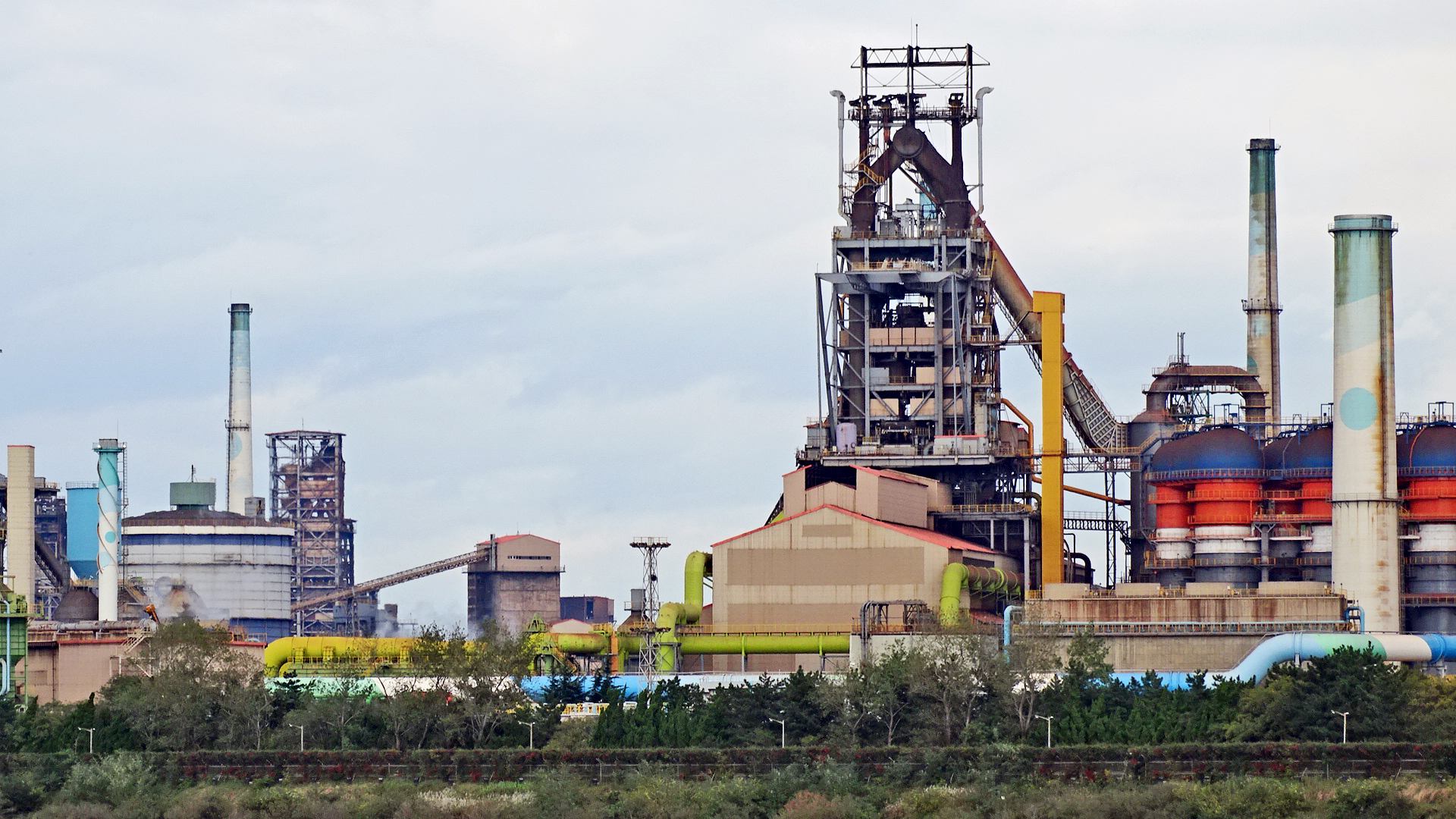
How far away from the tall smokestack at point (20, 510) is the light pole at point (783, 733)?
56.1 meters

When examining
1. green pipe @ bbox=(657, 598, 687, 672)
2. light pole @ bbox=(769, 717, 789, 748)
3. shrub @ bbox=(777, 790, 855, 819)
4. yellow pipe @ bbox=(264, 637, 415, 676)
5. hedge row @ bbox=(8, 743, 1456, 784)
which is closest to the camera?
shrub @ bbox=(777, 790, 855, 819)

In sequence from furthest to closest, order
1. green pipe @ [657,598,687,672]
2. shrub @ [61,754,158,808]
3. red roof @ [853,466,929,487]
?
red roof @ [853,466,929,487] → green pipe @ [657,598,687,672] → shrub @ [61,754,158,808]

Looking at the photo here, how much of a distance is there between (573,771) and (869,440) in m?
38.7

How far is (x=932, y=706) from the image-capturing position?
85.1 metres

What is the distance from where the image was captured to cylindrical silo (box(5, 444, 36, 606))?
126 m

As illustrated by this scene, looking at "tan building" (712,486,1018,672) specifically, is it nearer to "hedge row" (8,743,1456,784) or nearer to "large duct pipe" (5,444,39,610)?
"hedge row" (8,743,1456,784)

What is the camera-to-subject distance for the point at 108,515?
130000 mm

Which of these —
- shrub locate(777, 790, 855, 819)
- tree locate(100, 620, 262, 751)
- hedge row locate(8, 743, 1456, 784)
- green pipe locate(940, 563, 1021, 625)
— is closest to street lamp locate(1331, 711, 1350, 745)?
hedge row locate(8, 743, 1456, 784)

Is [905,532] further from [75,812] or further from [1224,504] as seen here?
[75,812]

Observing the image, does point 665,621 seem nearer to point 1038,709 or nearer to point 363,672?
point 363,672

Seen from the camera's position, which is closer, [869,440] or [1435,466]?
[1435,466]

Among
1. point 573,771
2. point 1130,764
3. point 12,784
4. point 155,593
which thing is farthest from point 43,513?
point 1130,764

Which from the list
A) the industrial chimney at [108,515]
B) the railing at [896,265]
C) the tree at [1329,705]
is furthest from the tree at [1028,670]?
the industrial chimney at [108,515]

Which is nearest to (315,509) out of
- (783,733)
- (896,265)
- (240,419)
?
(240,419)
